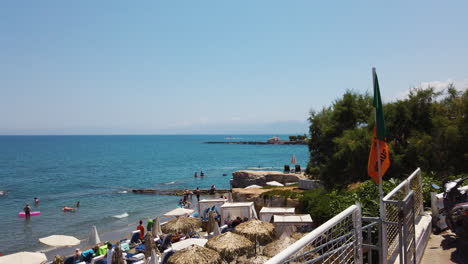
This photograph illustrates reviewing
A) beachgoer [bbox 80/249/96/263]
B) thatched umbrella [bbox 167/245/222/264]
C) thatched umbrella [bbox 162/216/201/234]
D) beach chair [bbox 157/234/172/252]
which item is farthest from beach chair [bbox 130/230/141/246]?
thatched umbrella [bbox 167/245/222/264]

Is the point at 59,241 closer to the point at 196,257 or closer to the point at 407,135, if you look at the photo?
the point at 196,257

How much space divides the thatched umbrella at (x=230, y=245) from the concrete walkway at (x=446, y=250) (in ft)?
26.8

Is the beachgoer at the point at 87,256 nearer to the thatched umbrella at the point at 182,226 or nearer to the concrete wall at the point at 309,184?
the thatched umbrella at the point at 182,226

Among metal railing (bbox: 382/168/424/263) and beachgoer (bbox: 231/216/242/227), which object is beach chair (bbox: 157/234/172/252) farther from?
metal railing (bbox: 382/168/424/263)

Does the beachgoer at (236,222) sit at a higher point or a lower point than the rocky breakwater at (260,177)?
higher

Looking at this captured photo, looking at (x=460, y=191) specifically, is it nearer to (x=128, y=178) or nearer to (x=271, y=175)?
(x=271, y=175)

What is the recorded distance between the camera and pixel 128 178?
64.1 metres

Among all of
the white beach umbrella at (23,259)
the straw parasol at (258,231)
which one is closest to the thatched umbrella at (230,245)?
the straw parasol at (258,231)

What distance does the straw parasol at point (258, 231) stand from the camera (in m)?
15.3

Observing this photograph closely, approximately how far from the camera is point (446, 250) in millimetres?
6223

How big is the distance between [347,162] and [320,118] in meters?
8.35

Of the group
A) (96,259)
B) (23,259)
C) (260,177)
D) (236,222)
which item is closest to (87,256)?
(96,259)

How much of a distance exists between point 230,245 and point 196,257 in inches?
82.5

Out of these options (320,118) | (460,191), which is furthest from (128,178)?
(460,191)
